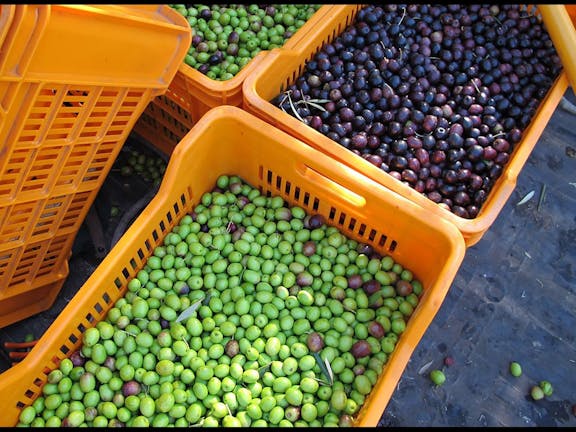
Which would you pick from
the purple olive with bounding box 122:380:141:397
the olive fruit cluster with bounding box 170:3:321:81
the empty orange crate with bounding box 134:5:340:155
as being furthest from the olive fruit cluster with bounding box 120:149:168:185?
the purple olive with bounding box 122:380:141:397

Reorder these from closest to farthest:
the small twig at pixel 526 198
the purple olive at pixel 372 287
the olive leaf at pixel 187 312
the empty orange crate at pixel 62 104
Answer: the empty orange crate at pixel 62 104 → the olive leaf at pixel 187 312 → the purple olive at pixel 372 287 → the small twig at pixel 526 198

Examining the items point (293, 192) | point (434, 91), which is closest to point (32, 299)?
point (293, 192)

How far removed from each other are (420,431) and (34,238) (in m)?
1.97

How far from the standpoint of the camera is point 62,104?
1.99 m

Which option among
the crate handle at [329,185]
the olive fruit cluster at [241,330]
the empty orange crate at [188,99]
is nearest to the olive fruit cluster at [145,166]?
the empty orange crate at [188,99]

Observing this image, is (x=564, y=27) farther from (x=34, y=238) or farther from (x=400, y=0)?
(x=34, y=238)

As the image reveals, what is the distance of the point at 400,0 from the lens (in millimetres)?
2889

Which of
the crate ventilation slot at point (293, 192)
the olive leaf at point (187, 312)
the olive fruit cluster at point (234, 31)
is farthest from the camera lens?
the olive fruit cluster at point (234, 31)

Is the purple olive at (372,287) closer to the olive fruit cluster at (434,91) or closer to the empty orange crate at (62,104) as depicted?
the olive fruit cluster at (434,91)

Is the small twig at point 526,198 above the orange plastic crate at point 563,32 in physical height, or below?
below

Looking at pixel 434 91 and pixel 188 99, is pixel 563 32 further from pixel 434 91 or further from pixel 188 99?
pixel 188 99

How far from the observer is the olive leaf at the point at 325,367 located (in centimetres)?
198

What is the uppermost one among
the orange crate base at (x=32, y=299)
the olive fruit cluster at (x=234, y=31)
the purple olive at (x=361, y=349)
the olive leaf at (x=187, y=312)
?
the olive fruit cluster at (x=234, y=31)

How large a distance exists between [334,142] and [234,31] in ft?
3.31
